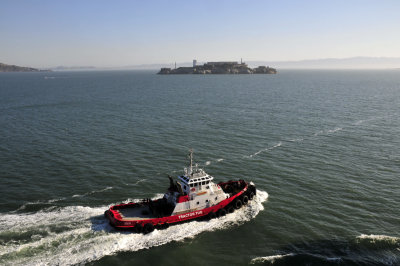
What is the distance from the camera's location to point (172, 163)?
45062 millimetres

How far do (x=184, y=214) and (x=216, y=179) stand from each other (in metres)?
10.6

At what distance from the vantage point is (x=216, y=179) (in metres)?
40.0

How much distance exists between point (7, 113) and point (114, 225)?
225ft

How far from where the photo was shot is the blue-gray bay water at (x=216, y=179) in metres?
25.9

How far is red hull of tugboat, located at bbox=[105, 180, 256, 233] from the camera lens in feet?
92.6

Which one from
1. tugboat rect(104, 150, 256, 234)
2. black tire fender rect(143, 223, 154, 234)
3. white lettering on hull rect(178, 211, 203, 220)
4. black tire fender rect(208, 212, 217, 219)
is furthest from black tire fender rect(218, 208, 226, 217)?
black tire fender rect(143, 223, 154, 234)

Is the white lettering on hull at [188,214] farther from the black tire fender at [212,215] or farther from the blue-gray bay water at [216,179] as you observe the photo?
the blue-gray bay water at [216,179]

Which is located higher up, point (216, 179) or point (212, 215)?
point (216, 179)

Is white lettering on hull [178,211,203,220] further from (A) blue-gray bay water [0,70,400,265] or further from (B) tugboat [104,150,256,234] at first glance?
(A) blue-gray bay water [0,70,400,265]

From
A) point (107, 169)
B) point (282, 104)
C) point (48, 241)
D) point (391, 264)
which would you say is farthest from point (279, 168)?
point (282, 104)

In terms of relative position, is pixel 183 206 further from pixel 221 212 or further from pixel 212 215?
pixel 221 212

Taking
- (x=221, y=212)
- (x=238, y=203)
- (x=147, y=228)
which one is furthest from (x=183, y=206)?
(x=238, y=203)

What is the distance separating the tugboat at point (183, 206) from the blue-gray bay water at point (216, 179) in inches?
37.1

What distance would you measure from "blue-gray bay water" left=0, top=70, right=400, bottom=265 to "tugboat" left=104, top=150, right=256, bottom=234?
3.09 feet
